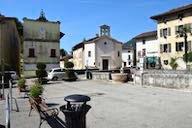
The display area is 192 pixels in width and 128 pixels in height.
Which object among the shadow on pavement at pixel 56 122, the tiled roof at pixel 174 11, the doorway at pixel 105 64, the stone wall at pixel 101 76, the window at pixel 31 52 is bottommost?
the shadow on pavement at pixel 56 122

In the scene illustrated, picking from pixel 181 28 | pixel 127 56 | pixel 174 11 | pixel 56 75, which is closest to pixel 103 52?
pixel 174 11

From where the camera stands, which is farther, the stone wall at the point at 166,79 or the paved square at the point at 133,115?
the stone wall at the point at 166,79

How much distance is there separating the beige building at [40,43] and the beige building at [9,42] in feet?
9.06

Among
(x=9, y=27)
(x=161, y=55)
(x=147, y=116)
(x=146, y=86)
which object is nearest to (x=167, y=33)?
(x=161, y=55)

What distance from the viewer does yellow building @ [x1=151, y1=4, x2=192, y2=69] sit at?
5478 cm

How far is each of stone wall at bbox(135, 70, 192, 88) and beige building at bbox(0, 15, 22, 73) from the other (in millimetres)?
22139

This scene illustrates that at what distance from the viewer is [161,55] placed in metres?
60.8

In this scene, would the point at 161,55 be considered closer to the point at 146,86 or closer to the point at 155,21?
the point at 155,21

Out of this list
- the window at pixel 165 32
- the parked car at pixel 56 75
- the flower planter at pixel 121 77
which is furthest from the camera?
the window at pixel 165 32

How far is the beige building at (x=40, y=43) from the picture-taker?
5462 centimetres

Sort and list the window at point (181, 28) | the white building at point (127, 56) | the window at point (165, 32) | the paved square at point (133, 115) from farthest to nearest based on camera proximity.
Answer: the white building at point (127, 56)
the window at point (165, 32)
the window at point (181, 28)
the paved square at point (133, 115)

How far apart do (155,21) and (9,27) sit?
1007 inches

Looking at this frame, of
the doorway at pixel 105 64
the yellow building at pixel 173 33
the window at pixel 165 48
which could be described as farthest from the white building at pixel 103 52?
the window at pixel 165 48

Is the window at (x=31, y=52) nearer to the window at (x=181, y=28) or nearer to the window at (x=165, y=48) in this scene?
the window at (x=165, y=48)
